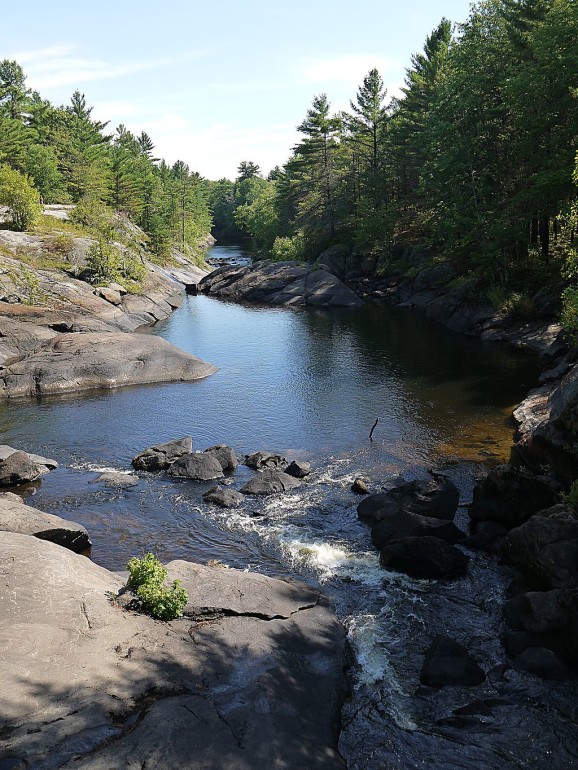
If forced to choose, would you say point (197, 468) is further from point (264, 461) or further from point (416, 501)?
point (416, 501)

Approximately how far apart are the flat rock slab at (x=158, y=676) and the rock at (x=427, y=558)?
3.32 m

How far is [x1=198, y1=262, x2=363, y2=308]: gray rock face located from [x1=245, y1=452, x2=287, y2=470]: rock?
42149mm

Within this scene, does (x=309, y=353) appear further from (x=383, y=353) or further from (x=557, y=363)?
(x=557, y=363)

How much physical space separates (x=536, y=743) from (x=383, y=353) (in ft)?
113

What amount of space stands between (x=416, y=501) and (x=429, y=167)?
42.2 m

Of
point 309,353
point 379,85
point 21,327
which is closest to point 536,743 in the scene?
point 309,353

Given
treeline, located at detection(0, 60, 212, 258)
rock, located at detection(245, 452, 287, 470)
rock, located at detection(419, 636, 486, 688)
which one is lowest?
rock, located at detection(419, 636, 486, 688)

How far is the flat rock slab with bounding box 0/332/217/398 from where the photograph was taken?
3497 cm

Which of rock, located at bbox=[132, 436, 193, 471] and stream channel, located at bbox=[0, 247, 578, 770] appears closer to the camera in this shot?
stream channel, located at bbox=[0, 247, 578, 770]

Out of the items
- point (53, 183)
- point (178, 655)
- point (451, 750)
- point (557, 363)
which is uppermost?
point (53, 183)

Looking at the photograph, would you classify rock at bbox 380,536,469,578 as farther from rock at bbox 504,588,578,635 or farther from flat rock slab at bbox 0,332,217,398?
flat rock slab at bbox 0,332,217,398

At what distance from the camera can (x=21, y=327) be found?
3991cm

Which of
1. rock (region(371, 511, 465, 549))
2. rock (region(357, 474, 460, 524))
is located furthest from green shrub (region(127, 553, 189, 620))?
rock (region(357, 474, 460, 524))

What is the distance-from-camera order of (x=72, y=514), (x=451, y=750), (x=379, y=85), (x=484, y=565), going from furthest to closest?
(x=379, y=85), (x=72, y=514), (x=484, y=565), (x=451, y=750)
